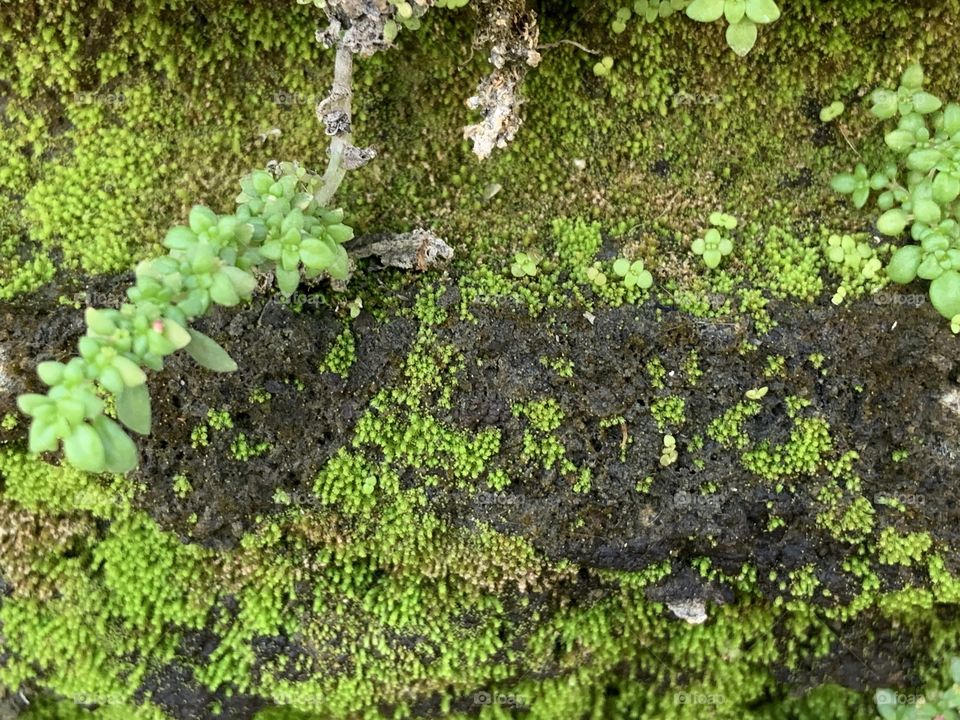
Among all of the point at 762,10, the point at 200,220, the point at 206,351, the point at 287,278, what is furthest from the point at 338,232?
the point at 762,10

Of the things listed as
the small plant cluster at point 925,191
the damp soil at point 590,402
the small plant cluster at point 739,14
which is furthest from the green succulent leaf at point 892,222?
the small plant cluster at point 739,14

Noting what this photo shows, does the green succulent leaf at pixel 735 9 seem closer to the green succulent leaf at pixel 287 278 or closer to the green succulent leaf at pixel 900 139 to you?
the green succulent leaf at pixel 900 139

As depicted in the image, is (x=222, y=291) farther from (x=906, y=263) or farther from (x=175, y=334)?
(x=906, y=263)

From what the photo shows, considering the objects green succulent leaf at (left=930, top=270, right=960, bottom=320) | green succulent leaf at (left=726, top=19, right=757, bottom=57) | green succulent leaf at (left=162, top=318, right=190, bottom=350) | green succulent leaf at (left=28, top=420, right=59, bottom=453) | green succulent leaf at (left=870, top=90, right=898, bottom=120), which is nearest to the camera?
green succulent leaf at (left=28, top=420, right=59, bottom=453)

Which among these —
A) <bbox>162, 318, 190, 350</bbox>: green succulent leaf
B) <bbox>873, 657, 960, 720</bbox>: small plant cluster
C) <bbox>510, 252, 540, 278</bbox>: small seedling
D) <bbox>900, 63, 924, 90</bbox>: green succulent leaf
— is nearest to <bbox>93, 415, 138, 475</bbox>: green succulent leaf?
<bbox>162, 318, 190, 350</bbox>: green succulent leaf

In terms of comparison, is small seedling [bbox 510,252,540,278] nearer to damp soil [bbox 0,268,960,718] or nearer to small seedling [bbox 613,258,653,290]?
damp soil [bbox 0,268,960,718]

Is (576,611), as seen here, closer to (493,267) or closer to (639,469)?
(639,469)

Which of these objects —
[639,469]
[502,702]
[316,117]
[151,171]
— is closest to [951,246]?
[639,469]
